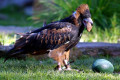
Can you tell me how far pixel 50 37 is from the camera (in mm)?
5500

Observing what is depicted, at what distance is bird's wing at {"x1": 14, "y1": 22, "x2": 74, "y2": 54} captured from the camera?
17.9ft

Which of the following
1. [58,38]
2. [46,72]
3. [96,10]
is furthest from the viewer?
[96,10]

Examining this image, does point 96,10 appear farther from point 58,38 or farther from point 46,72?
point 46,72

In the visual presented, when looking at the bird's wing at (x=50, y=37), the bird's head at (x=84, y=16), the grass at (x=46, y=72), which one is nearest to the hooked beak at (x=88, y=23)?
the bird's head at (x=84, y=16)

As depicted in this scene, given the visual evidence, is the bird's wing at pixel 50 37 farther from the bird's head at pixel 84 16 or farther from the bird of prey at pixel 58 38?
the bird's head at pixel 84 16

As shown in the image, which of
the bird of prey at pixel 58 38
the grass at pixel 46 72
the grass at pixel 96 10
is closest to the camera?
the grass at pixel 46 72

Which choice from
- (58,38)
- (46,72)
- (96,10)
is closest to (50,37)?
(58,38)

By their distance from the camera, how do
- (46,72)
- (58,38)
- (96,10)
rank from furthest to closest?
(96,10), (58,38), (46,72)

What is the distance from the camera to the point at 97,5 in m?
10.5

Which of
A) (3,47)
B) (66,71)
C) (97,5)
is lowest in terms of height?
(66,71)

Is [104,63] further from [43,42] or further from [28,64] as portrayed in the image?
[28,64]

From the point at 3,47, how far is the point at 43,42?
1.80 meters

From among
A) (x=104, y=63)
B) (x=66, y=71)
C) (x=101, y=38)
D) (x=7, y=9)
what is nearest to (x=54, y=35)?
(x=66, y=71)

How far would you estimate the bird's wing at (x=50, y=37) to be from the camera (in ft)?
17.9
